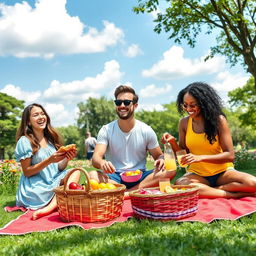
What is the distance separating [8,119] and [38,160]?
114 ft

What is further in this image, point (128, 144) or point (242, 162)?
point (242, 162)

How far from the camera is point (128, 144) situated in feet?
15.9

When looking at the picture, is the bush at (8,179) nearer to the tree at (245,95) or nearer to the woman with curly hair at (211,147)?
the woman with curly hair at (211,147)

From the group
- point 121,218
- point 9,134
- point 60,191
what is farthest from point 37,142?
point 9,134

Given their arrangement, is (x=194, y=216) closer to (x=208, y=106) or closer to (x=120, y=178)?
(x=120, y=178)

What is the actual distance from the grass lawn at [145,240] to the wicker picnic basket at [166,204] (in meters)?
0.10

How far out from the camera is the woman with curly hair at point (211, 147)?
434 cm

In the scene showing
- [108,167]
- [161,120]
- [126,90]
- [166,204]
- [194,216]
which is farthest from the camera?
[161,120]

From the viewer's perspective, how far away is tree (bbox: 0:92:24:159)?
35.2m

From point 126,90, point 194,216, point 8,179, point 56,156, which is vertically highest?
point 126,90

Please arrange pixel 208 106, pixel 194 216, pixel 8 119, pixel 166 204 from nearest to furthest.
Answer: pixel 166 204
pixel 194 216
pixel 208 106
pixel 8 119

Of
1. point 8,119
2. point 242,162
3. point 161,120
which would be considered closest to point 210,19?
point 242,162

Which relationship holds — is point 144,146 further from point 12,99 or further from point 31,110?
point 12,99

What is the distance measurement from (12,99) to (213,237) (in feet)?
125
